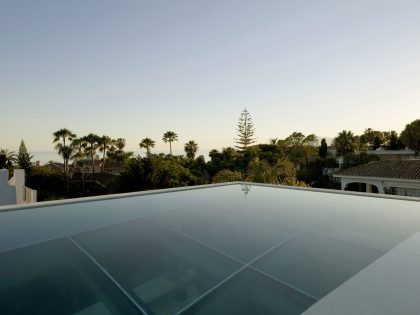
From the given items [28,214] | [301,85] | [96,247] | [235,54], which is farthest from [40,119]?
[96,247]

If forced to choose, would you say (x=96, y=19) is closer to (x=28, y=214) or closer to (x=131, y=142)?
(x=28, y=214)

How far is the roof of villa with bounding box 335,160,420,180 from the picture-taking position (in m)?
13.5

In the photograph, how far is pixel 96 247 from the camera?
195cm

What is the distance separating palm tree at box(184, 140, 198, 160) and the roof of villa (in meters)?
32.7

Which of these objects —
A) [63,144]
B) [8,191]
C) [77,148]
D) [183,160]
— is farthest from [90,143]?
[8,191]

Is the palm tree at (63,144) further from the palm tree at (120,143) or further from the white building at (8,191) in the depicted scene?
the white building at (8,191)

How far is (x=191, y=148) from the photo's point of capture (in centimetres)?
4672

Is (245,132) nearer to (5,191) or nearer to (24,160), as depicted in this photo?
(24,160)

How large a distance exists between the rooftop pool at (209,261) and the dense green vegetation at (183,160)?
14726mm

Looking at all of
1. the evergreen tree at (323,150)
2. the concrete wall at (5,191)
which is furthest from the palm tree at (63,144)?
the evergreen tree at (323,150)

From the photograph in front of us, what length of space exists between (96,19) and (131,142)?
37822 millimetres

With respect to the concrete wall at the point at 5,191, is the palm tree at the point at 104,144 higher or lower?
higher

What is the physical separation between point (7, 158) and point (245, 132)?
27501 millimetres

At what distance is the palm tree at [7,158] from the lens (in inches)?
941
